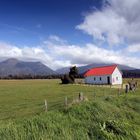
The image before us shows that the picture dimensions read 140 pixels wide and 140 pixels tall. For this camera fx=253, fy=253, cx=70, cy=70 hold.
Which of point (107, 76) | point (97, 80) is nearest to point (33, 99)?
point (107, 76)

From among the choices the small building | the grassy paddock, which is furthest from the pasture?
the small building

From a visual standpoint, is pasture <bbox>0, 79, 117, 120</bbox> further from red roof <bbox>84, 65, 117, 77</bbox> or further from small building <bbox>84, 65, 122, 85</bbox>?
red roof <bbox>84, 65, 117, 77</bbox>

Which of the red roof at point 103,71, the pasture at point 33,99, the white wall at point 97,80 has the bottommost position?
the pasture at point 33,99

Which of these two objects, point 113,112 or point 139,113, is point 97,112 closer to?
point 113,112

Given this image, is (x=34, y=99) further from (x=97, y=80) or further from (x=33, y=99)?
(x=97, y=80)

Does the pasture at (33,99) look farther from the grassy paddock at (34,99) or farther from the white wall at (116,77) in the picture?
the white wall at (116,77)

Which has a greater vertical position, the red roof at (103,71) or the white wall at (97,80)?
the red roof at (103,71)

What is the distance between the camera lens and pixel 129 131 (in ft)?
23.7

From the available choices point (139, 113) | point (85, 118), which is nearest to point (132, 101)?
point (139, 113)

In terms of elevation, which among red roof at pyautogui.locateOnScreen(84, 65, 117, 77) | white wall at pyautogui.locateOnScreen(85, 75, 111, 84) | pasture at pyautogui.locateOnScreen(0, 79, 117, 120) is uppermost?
red roof at pyautogui.locateOnScreen(84, 65, 117, 77)

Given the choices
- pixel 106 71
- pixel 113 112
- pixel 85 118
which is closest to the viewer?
pixel 85 118

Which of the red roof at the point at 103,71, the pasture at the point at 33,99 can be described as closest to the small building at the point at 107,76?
the red roof at the point at 103,71

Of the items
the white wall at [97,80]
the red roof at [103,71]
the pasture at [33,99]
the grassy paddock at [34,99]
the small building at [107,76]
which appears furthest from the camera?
the white wall at [97,80]

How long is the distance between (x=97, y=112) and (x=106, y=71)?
6124 centimetres
